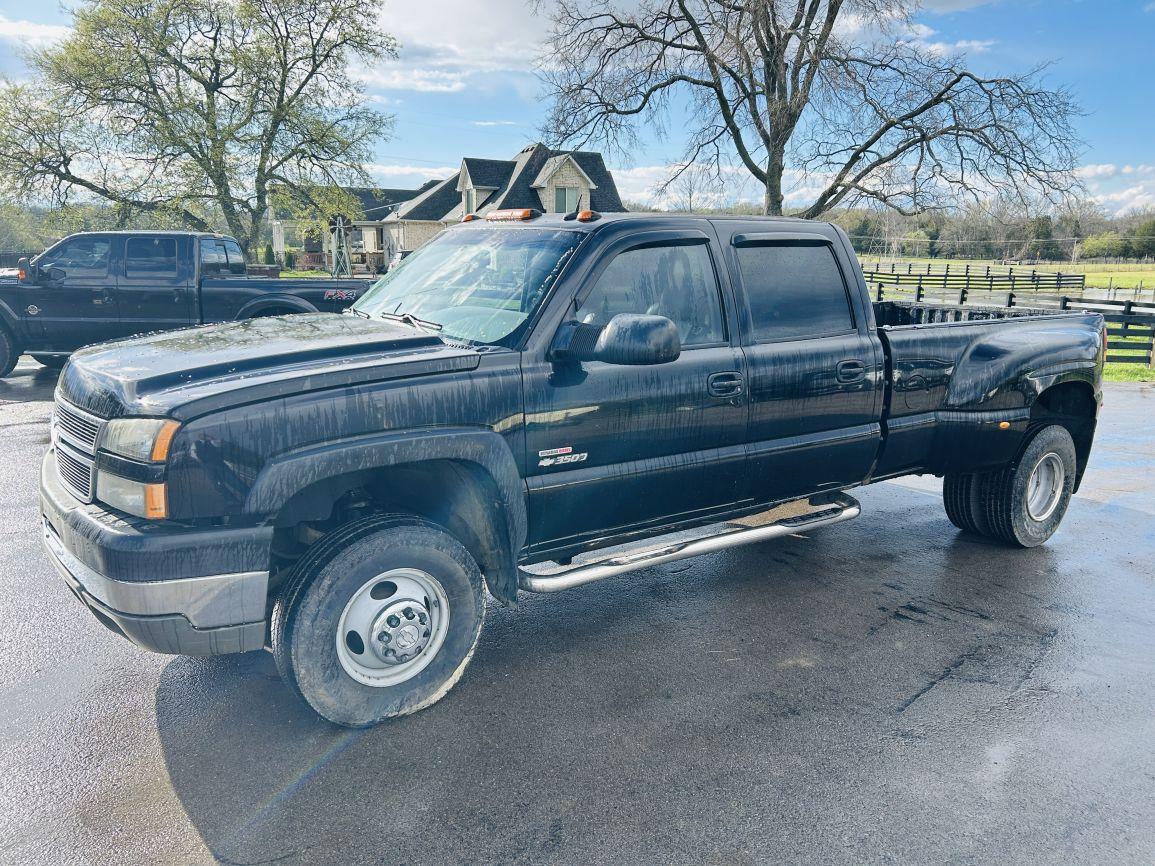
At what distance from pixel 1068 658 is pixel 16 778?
4451 millimetres

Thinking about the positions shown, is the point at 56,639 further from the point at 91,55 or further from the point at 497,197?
the point at 497,197

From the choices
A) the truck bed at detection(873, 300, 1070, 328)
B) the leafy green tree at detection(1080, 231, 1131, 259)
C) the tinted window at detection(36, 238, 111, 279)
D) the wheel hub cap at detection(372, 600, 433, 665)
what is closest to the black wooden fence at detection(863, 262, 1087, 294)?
the leafy green tree at detection(1080, 231, 1131, 259)

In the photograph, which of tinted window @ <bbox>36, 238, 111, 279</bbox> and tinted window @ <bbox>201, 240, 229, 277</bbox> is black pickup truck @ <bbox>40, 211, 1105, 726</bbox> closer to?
tinted window @ <bbox>201, 240, 229, 277</bbox>

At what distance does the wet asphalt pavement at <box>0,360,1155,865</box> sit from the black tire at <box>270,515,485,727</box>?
0.43 ft

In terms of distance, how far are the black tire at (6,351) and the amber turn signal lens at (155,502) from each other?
10.4m

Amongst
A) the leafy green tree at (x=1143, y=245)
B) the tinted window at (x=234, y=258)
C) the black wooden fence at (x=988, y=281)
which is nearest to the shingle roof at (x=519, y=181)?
the black wooden fence at (x=988, y=281)

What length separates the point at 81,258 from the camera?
435 inches

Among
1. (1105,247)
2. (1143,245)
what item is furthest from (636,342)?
(1143,245)

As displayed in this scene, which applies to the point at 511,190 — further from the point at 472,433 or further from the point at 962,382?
the point at 472,433

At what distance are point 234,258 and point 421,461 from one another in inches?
395

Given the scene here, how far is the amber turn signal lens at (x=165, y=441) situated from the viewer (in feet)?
9.04

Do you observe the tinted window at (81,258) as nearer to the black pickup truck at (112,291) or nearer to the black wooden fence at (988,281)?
the black pickup truck at (112,291)

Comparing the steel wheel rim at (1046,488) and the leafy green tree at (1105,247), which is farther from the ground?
the leafy green tree at (1105,247)

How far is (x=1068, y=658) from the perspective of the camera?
13.3 ft
